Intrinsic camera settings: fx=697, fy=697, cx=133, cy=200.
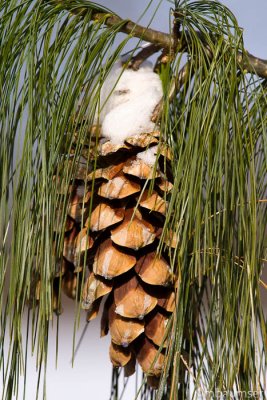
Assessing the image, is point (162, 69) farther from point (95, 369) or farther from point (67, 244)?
point (95, 369)

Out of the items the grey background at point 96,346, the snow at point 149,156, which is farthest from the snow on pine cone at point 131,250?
the grey background at point 96,346

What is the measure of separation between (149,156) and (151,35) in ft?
0.29

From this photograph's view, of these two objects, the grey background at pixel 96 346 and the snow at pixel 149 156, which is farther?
the grey background at pixel 96 346

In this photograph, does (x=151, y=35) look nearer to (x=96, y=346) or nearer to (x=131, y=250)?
(x=131, y=250)

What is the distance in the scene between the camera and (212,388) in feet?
1.67

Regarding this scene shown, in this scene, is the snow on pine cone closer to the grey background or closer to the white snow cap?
the white snow cap

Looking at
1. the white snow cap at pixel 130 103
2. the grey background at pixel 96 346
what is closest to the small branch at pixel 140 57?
the white snow cap at pixel 130 103

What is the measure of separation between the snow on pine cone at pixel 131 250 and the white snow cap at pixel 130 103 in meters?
0.01

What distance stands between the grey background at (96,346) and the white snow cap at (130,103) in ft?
1.61

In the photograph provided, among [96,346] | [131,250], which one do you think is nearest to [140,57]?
[131,250]

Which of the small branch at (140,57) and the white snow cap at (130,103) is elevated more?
the small branch at (140,57)

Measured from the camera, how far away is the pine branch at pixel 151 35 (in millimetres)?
512

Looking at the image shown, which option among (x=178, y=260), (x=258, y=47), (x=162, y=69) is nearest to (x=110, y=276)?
(x=178, y=260)

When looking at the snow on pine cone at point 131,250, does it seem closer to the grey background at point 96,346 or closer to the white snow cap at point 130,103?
the white snow cap at point 130,103
